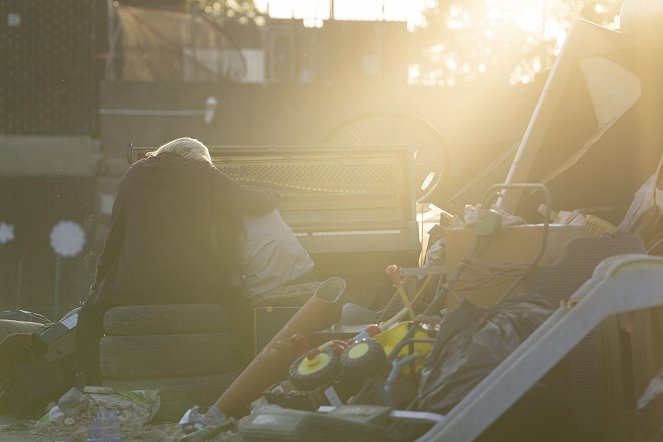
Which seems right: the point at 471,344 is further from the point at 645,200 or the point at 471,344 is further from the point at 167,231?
the point at 167,231

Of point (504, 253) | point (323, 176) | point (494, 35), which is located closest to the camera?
point (504, 253)

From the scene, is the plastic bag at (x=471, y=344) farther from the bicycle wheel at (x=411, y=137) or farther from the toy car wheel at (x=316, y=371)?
the bicycle wheel at (x=411, y=137)

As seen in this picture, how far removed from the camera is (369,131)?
30.5 ft

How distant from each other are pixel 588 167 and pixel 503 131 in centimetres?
260

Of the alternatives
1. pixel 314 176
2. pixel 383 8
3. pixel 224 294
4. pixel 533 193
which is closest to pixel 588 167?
pixel 533 193

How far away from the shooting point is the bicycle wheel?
8.80 metres

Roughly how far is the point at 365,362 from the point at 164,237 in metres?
1.99

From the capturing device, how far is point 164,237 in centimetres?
659

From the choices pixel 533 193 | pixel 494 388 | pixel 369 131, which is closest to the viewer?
pixel 494 388

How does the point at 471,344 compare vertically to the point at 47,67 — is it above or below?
below

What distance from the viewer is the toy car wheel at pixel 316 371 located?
499cm

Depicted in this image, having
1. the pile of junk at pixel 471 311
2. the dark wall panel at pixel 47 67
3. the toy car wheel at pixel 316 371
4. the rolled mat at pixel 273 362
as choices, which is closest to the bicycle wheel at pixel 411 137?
the pile of junk at pixel 471 311

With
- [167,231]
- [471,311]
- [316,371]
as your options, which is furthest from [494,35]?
[471,311]

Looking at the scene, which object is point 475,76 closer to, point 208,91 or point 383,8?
point 383,8
